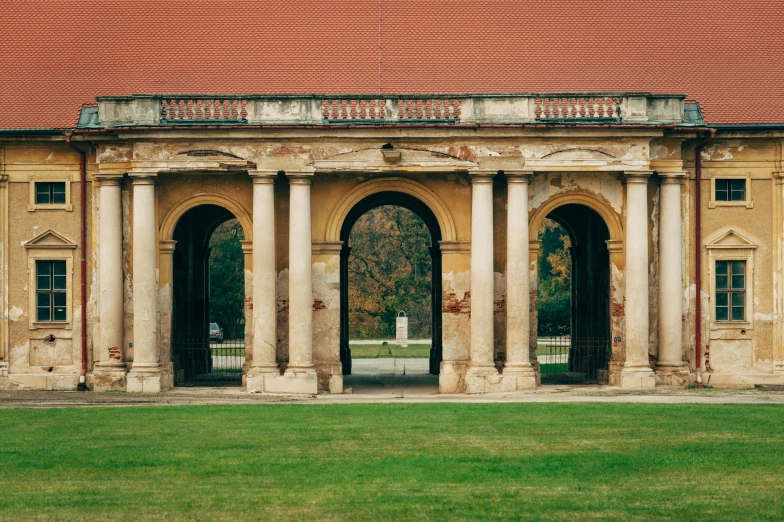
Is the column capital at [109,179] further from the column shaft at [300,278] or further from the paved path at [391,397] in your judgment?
the paved path at [391,397]

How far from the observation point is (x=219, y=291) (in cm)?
6006

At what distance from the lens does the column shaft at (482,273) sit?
3262 centimetres

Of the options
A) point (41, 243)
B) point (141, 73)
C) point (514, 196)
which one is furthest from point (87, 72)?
point (514, 196)

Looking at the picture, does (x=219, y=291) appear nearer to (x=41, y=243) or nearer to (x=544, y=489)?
(x=41, y=243)

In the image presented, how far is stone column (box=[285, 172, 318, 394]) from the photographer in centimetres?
3250

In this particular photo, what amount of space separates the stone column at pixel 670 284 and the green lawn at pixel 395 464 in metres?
7.03

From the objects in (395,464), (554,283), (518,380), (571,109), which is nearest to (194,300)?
(518,380)

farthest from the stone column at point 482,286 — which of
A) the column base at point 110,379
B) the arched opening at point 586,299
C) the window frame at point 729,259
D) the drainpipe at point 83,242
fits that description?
the drainpipe at point 83,242

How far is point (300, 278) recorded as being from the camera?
32.7m

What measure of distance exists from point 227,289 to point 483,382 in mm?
30039

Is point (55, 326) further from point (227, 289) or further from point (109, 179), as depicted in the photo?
point (227, 289)

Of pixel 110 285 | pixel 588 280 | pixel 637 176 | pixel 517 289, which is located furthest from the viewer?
pixel 588 280

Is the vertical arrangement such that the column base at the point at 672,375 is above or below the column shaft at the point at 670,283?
below

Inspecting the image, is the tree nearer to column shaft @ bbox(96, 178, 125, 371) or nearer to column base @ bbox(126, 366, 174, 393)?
column shaft @ bbox(96, 178, 125, 371)
